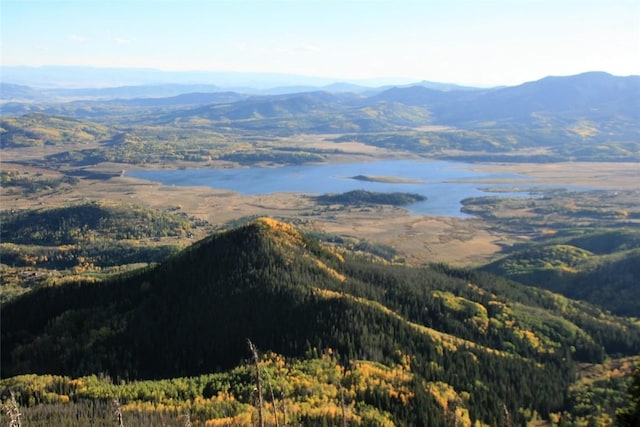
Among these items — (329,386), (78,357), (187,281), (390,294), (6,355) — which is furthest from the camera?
(390,294)

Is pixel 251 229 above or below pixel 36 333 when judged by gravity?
above

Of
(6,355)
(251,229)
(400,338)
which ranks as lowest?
(6,355)

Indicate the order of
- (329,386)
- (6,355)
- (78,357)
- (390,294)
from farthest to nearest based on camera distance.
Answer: (390,294) → (6,355) → (78,357) → (329,386)

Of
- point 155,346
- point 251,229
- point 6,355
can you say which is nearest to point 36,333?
point 6,355

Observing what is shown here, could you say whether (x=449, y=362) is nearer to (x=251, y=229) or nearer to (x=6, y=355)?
(x=251, y=229)

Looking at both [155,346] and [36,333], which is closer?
[155,346]

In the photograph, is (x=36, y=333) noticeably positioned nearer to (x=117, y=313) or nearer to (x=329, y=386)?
(x=117, y=313)
